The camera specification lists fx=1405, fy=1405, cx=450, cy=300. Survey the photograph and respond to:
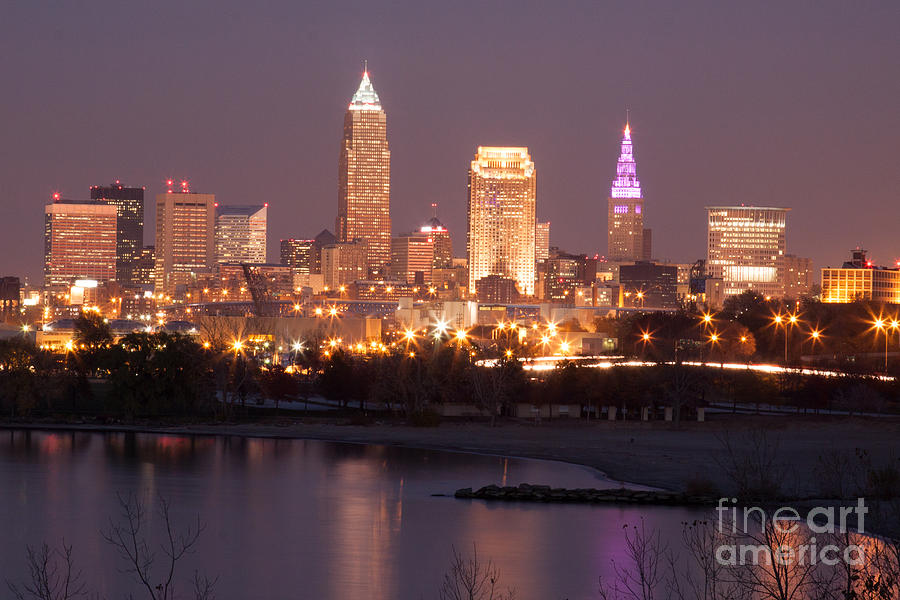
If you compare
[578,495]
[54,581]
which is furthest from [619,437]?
[54,581]

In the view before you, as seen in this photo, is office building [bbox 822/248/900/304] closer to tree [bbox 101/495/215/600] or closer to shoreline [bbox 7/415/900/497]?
shoreline [bbox 7/415/900/497]

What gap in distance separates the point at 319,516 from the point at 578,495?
7240 millimetres

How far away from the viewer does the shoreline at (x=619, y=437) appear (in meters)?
44.7

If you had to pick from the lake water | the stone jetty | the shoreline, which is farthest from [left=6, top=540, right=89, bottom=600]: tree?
the shoreline

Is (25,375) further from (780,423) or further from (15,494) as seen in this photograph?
(780,423)

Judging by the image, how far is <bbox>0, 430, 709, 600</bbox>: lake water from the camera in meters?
28.7

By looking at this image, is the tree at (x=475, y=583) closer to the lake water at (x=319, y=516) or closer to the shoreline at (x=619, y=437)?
the lake water at (x=319, y=516)

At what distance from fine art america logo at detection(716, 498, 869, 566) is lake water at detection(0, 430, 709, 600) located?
2.60 m

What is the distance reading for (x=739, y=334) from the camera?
102m

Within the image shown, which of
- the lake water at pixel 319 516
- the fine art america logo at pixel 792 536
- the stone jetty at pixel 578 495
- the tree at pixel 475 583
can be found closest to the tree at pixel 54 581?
the lake water at pixel 319 516

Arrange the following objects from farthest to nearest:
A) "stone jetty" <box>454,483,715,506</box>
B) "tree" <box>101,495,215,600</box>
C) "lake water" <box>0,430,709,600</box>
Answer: "stone jetty" <box>454,483,715,506</box>
"lake water" <box>0,430,709,600</box>
"tree" <box>101,495,215,600</box>

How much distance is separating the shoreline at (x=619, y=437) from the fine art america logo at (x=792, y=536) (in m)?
8.47

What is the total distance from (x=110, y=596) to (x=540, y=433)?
108 ft

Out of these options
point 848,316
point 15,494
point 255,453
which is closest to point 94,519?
point 15,494
